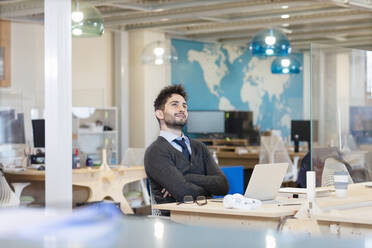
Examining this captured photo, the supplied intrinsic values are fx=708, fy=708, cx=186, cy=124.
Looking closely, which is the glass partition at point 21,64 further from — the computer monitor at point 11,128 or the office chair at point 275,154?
the office chair at point 275,154

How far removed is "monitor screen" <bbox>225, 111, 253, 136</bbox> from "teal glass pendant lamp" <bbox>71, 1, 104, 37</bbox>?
763cm

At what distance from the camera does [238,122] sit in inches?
602

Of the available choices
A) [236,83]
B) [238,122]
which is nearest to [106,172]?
[238,122]

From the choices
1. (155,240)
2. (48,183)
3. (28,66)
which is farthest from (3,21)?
(155,240)

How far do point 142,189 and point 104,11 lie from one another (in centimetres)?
312

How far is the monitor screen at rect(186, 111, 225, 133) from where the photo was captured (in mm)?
14516

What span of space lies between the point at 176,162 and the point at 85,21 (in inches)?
114

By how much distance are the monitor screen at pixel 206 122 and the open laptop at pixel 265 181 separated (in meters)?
9.48

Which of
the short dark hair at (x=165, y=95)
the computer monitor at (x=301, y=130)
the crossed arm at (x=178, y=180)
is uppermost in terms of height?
the short dark hair at (x=165, y=95)

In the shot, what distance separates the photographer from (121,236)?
1.48m

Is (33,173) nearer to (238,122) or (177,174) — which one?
(177,174)

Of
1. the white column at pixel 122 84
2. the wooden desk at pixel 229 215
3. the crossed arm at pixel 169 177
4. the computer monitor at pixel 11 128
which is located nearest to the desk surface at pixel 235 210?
the wooden desk at pixel 229 215

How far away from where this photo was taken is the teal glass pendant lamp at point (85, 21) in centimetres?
760

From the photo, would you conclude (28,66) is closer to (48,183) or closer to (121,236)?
(48,183)
